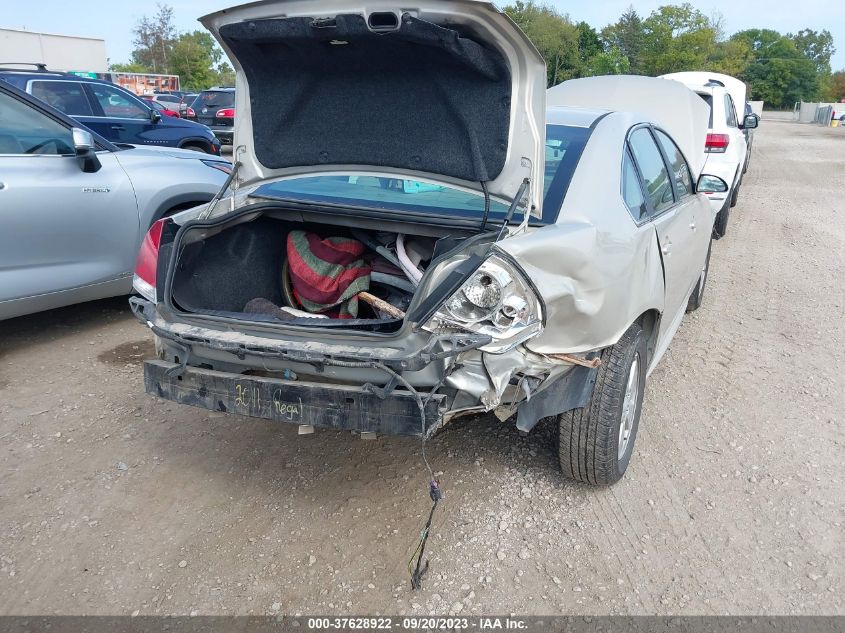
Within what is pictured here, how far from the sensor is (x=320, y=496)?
10.5 ft

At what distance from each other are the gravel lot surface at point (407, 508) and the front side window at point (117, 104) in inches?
269

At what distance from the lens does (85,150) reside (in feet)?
15.4

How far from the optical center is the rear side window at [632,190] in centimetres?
313

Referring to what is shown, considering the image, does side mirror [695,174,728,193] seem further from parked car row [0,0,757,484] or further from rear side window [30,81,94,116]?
rear side window [30,81,94,116]

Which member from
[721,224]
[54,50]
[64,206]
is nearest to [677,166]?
[64,206]

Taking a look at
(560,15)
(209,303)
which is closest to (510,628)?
(209,303)

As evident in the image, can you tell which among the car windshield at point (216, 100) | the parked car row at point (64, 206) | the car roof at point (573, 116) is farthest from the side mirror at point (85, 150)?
the car windshield at point (216, 100)

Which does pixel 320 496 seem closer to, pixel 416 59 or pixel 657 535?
pixel 657 535

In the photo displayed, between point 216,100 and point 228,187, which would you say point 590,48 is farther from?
point 228,187

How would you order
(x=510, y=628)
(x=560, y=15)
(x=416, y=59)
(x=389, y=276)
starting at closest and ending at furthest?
(x=510, y=628) → (x=416, y=59) → (x=389, y=276) → (x=560, y=15)

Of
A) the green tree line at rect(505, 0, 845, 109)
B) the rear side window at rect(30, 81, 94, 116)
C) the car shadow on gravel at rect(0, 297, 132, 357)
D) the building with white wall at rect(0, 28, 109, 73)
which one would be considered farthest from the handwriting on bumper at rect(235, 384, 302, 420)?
the green tree line at rect(505, 0, 845, 109)

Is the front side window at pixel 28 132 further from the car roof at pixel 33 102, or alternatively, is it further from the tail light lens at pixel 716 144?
the tail light lens at pixel 716 144

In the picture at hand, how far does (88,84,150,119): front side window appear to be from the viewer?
33.6 ft

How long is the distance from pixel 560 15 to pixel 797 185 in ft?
191
